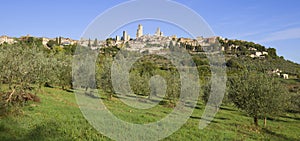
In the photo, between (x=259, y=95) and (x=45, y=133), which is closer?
(x=45, y=133)

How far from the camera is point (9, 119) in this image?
1653cm

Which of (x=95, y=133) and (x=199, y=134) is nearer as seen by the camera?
(x=95, y=133)

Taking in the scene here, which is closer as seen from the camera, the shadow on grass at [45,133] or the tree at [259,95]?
the shadow on grass at [45,133]

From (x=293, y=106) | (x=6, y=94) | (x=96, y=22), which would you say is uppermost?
(x=96, y=22)

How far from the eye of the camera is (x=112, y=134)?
15422 millimetres

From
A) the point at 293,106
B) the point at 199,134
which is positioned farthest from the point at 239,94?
the point at 293,106

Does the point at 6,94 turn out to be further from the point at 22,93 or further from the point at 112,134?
the point at 112,134

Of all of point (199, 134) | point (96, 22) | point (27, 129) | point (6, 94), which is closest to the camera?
point (96, 22)

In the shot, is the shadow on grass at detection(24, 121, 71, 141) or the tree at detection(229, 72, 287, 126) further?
the tree at detection(229, 72, 287, 126)

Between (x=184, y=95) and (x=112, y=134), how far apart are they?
A: 34.8m

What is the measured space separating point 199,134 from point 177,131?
1514mm

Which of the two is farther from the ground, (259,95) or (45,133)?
(259,95)

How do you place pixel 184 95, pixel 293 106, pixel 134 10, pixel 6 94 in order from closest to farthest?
1. pixel 134 10
2. pixel 6 94
3. pixel 184 95
4. pixel 293 106

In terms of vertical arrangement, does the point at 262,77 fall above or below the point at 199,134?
above
